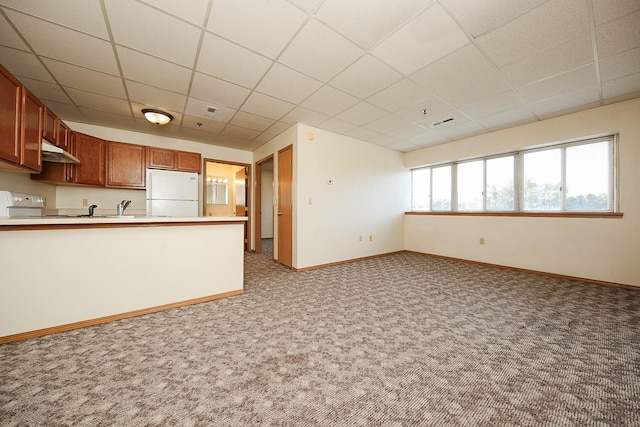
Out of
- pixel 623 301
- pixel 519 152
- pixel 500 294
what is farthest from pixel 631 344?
pixel 519 152

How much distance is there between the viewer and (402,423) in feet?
3.81

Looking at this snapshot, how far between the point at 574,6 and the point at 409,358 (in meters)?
3.05

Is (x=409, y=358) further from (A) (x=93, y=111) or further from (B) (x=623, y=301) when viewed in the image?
(A) (x=93, y=111)

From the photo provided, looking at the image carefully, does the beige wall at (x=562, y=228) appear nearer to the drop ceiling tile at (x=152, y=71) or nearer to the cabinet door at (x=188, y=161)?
the drop ceiling tile at (x=152, y=71)

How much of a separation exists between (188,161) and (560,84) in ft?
20.2

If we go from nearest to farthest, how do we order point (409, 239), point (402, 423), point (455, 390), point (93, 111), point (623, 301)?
point (402, 423)
point (455, 390)
point (623, 301)
point (93, 111)
point (409, 239)

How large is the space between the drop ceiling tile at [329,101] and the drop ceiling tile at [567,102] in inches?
110

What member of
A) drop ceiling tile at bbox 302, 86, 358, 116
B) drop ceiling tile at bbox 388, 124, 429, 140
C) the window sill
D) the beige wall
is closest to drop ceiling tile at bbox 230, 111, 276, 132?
drop ceiling tile at bbox 302, 86, 358, 116

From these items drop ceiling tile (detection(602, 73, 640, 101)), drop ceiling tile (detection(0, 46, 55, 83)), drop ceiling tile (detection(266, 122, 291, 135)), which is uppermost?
drop ceiling tile (detection(266, 122, 291, 135))

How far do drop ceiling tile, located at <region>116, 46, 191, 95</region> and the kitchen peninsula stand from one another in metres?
1.69

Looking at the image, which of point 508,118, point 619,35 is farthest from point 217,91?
point 508,118

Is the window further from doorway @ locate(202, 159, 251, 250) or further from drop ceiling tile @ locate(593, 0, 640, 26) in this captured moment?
doorway @ locate(202, 159, 251, 250)

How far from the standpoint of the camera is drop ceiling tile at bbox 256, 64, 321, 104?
263cm

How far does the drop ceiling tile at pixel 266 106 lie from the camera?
10.5 feet
